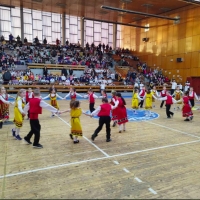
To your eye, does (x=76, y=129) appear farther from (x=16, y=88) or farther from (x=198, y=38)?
(x=198, y=38)

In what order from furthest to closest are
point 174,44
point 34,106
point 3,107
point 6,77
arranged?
point 174,44
point 6,77
point 3,107
point 34,106

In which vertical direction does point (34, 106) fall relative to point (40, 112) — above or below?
above

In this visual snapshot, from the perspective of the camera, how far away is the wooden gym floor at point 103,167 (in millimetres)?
3254

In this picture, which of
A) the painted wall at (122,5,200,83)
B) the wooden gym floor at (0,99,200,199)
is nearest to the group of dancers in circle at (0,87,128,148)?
the wooden gym floor at (0,99,200,199)

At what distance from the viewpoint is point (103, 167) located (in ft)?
13.6

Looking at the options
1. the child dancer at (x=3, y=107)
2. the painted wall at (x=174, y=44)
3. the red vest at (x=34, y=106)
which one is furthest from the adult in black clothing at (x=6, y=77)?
the painted wall at (x=174, y=44)

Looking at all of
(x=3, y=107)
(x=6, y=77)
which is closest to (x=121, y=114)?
(x=3, y=107)

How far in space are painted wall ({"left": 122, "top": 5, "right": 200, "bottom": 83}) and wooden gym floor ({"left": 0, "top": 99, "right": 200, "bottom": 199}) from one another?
1873 centimetres

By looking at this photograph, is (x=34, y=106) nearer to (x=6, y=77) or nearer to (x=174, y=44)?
(x=6, y=77)

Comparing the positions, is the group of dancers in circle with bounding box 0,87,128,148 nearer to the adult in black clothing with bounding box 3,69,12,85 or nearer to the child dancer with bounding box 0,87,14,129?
the child dancer with bounding box 0,87,14,129

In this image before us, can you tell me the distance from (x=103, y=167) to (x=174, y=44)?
24.1 m

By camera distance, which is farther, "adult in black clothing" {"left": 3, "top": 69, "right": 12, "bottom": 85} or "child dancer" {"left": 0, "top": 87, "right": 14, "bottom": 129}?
"adult in black clothing" {"left": 3, "top": 69, "right": 12, "bottom": 85}

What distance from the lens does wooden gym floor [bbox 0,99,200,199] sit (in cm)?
325

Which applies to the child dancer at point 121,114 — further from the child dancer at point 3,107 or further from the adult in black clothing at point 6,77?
the adult in black clothing at point 6,77
